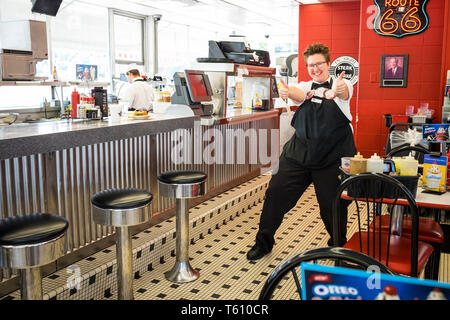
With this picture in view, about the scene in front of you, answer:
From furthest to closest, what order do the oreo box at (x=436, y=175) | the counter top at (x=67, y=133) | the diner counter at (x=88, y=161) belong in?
the oreo box at (x=436, y=175), the diner counter at (x=88, y=161), the counter top at (x=67, y=133)

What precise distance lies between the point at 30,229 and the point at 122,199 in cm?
64

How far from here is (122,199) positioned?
263 centimetres

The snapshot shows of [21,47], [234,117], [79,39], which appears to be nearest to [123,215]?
[234,117]

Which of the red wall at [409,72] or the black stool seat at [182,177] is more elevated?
the red wall at [409,72]

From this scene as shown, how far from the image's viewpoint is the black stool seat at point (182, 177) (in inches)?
125

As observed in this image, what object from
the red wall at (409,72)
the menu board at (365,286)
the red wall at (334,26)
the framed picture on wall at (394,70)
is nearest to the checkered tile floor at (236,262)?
the menu board at (365,286)

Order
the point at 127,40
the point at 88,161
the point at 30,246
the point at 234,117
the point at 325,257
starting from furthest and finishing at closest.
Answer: the point at 127,40 < the point at 234,117 < the point at 88,161 < the point at 30,246 < the point at 325,257

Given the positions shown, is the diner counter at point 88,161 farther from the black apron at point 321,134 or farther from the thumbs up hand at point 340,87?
the thumbs up hand at point 340,87

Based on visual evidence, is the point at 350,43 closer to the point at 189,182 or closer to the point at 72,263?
the point at 189,182

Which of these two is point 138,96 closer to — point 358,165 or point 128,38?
point 128,38

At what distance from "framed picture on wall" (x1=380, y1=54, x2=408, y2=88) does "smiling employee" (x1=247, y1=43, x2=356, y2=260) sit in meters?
4.06

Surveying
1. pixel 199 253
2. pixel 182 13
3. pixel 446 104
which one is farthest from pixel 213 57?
pixel 182 13

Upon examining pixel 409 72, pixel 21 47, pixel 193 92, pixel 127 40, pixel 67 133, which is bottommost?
pixel 67 133

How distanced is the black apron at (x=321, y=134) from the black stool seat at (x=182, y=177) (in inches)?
35.4
